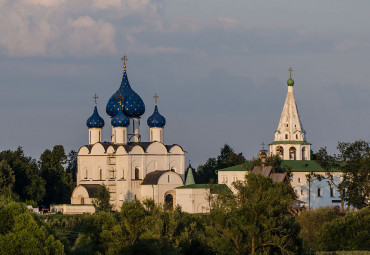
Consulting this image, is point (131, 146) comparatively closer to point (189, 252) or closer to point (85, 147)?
point (85, 147)

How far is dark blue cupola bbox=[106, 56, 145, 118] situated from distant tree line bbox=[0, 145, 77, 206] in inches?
175

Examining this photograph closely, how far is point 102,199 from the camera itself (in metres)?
47.1

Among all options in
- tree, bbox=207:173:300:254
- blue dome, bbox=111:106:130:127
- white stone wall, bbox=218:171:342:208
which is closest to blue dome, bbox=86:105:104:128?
blue dome, bbox=111:106:130:127

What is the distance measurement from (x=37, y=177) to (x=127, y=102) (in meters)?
6.33

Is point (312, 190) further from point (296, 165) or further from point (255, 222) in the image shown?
point (255, 222)

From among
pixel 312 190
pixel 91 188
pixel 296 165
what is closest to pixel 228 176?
pixel 296 165

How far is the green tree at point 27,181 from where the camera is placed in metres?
50.8

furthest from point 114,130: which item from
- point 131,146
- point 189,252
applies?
point 189,252

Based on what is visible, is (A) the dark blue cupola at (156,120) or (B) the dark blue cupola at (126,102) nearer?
(A) the dark blue cupola at (156,120)

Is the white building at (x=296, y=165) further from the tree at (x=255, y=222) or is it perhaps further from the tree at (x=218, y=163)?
the tree at (x=255, y=222)

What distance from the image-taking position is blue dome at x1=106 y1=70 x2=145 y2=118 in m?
52.7

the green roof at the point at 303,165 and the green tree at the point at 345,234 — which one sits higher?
the green roof at the point at 303,165

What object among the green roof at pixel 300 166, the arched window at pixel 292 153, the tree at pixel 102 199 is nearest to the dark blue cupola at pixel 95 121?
the tree at pixel 102 199

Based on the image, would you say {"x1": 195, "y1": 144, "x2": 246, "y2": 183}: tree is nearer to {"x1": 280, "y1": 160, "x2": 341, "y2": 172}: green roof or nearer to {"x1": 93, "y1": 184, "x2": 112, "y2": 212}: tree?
{"x1": 280, "y1": 160, "x2": 341, "y2": 172}: green roof
